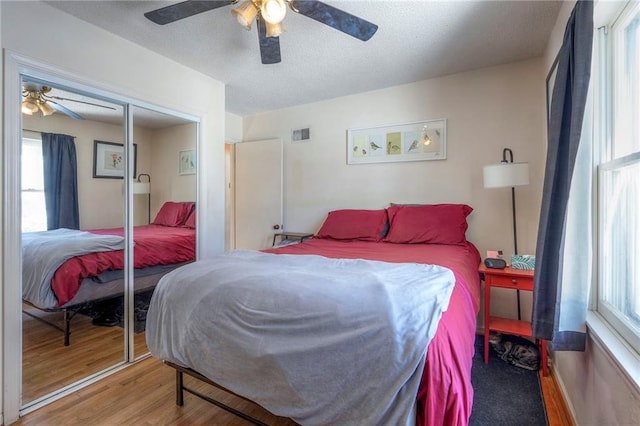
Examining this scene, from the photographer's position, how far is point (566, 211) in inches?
52.9

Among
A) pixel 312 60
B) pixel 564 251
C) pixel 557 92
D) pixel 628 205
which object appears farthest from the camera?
pixel 312 60

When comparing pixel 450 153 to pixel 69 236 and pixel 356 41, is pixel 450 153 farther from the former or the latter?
pixel 69 236

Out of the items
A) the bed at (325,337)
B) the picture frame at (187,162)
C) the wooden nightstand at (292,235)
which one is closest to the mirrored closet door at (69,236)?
the picture frame at (187,162)

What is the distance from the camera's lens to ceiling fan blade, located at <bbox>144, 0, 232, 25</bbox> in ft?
5.07

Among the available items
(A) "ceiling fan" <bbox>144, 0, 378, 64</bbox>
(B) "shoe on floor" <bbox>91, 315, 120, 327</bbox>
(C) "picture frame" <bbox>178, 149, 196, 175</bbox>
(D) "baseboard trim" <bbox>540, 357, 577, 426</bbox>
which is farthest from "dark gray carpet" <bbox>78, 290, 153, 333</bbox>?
(D) "baseboard trim" <bbox>540, 357, 577, 426</bbox>

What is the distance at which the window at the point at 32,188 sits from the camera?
1.79 meters

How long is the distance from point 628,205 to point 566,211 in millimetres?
194

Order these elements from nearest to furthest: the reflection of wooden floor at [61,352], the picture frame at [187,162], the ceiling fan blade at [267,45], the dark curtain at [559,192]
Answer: the dark curtain at [559,192]
the ceiling fan blade at [267,45]
the reflection of wooden floor at [61,352]
the picture frame at [187,162]

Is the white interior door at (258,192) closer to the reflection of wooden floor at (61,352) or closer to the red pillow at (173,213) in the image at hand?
the red pillow at (173,213)

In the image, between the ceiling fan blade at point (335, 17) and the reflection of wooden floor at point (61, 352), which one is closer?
the ceiling fan blade at point (335, 17)

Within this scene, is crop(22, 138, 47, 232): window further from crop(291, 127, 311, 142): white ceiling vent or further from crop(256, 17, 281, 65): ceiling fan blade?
crop(291, 127, 311, 142): white ceiling vent

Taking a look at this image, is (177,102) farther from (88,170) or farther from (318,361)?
(318,361)

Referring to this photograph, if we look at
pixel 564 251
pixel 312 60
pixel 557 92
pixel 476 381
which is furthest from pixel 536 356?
pixel 312 60

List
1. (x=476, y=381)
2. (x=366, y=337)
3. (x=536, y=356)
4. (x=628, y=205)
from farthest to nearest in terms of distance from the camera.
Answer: (x=536, y=356) < (x=476, y=381) < (x=628, y=205) < (x=366, y=337)
